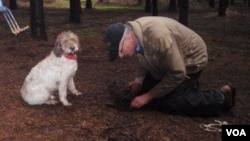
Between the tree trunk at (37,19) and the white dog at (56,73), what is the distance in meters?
5.59

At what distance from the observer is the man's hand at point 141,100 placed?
576 cm

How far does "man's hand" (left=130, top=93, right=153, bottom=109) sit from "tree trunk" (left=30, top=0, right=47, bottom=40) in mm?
6423

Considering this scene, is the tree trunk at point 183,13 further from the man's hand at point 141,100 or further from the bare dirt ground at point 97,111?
the man's hand at point 141,100

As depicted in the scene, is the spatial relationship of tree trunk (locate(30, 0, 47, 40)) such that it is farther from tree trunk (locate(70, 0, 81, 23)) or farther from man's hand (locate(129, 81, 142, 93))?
man's hand (locate(129, 81, 142, 93))

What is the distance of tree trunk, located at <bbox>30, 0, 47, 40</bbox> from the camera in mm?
11492

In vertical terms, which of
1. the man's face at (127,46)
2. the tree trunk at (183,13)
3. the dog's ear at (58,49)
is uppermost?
the man's face at (127,46)

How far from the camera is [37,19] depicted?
11.7 meters

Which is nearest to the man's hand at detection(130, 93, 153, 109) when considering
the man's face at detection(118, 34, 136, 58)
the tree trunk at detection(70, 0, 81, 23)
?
the man's face at detection(118, 34, 136, 58)

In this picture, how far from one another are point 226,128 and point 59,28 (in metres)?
10.8

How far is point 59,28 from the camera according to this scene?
15.2 meters

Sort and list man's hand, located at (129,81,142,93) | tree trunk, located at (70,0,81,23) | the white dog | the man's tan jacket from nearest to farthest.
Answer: the man's tan jacket → the white dog → man's hand, located at (129,81,142,93) → tree trunk, located at (70,0,81,23)

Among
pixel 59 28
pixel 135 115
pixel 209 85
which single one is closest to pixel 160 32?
pixel 135 115

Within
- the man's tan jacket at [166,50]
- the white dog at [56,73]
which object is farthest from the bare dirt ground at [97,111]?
the man's tan jacket at [166,50]

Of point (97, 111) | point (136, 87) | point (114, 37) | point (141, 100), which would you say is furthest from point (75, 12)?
point (114, 37)
